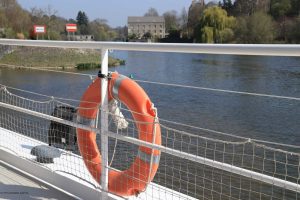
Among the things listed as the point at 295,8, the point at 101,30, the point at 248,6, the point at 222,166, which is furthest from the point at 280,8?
the point at 222,166

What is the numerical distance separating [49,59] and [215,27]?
26558mm

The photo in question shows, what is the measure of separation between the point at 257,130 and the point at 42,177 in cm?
667

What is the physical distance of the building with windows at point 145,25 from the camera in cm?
9700

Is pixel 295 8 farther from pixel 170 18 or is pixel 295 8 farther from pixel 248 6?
pixel 170 18

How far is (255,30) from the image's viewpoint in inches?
2023

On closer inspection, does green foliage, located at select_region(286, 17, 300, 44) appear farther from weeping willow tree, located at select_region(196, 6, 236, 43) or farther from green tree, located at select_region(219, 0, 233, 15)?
green tree, located at select_region(219, 0, 233, 15)

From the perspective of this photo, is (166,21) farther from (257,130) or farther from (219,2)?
(257,130)

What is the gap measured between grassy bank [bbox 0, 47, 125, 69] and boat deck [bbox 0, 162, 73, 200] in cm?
2947

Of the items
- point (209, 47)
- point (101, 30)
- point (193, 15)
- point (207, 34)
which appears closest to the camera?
point (209, 47)

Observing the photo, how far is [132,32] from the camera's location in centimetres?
9931

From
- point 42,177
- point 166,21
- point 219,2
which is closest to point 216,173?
point 42,177

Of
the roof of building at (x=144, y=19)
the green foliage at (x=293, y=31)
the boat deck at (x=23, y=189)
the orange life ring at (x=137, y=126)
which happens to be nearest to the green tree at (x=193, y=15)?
the roof of building at (x=144, y=19)

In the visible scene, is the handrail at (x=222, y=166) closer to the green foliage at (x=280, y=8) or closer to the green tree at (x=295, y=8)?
the green foliage at (x=280, y=8)

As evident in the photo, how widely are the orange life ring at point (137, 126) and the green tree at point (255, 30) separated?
4994 cm
